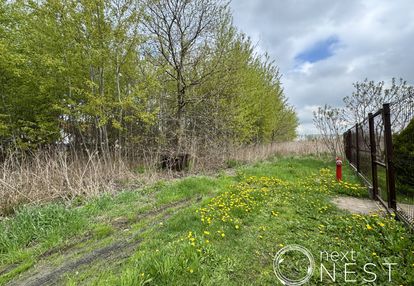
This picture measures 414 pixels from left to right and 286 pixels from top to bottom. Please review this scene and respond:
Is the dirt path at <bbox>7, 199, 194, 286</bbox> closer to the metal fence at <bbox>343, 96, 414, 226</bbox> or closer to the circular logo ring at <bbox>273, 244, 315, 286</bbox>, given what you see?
the circular logo ring at <bbox>273, 244, 315, 286</bbox>

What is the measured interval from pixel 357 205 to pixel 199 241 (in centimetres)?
312

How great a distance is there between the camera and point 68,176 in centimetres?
560

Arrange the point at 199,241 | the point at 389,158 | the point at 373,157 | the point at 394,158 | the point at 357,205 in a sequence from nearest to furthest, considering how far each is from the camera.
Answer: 1. the point at 199,241
2. the point at 389,158
3. the point at 394,158
4. the point at 357,205
5. the point at 373,157

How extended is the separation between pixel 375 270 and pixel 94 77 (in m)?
9.01

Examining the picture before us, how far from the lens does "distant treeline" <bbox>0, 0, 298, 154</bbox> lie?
23.8 ft

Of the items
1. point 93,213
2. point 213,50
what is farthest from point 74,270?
point 213,50

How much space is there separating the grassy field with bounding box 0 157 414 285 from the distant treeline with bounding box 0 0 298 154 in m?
4.22

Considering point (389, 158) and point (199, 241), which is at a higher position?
point (389, 158)

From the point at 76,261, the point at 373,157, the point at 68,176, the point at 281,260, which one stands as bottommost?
the point at 76,261

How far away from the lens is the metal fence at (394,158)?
3195mm

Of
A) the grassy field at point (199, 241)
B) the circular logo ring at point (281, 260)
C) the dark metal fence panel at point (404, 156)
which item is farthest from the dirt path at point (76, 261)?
the dark metal fence panel at point (404, 156)

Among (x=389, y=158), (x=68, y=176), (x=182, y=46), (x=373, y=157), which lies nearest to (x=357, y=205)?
(x=373, y=157)

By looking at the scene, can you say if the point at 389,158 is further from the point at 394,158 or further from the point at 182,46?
the point at 182,46

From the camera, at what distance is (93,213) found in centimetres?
422
